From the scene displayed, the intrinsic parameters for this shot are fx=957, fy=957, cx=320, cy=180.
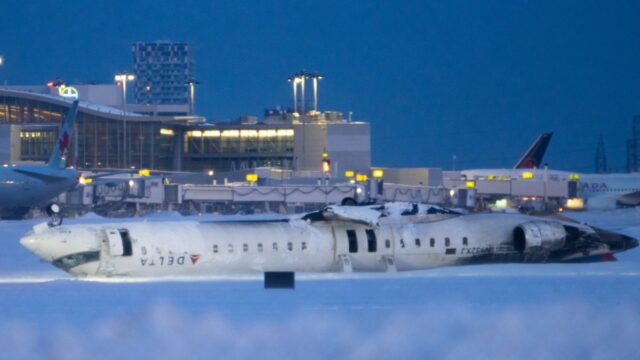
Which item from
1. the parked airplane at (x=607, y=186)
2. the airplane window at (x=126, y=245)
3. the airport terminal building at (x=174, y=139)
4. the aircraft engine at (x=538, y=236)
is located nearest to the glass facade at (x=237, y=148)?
the airport terminal building at (x=174, y=139)

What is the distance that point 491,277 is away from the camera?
15961 mm

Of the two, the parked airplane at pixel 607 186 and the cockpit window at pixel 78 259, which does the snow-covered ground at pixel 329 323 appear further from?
the parked airplane at pixel 607 186

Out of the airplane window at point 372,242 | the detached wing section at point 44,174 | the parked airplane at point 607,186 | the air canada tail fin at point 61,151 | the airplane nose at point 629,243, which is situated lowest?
the airplane nose at point 629,243

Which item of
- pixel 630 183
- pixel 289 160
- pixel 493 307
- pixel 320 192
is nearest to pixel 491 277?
pixel 493 307

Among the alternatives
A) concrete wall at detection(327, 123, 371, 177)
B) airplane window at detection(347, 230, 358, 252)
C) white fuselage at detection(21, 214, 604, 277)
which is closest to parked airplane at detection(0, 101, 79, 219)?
white fuselage at detection(21, 214, 604, 277)

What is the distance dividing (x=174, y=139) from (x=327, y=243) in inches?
3325

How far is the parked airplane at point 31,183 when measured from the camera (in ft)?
188

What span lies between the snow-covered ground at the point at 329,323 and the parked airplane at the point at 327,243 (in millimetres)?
8154

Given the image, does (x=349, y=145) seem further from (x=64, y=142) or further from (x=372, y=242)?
(x=372, y=242)

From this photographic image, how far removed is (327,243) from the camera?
2341 cm

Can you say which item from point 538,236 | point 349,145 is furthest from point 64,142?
point 538,236

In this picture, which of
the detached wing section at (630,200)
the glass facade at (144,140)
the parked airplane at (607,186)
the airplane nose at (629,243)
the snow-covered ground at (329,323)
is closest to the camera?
the snow-covered ground at (329,323)

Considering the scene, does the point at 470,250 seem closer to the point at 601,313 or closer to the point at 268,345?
the point at 601,313

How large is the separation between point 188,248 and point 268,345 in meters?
12.4
